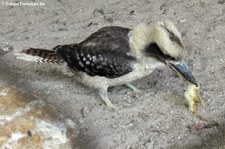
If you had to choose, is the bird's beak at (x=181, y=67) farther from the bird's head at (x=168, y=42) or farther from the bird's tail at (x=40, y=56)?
the bird's tail at (x=40, y=56)

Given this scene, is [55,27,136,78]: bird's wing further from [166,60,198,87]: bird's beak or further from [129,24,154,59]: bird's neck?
[166,60,198,87]: bird's beak

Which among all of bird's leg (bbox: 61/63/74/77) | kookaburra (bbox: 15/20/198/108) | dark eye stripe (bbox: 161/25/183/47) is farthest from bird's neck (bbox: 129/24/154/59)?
bird's leg (bbox: 61/63/74/77)

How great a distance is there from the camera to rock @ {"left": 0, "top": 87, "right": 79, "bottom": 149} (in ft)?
9.55

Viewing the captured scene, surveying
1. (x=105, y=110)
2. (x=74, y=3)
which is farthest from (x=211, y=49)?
(x=74, y=3)

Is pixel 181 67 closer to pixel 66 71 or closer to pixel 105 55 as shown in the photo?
pixel 105 55

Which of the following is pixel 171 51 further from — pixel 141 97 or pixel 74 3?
pixel 74 3

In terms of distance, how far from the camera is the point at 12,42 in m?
4.22

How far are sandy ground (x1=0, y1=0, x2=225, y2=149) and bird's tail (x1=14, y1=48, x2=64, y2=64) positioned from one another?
0.53 ft

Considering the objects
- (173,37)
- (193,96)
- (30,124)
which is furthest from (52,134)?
(193,96)

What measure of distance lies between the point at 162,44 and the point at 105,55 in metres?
0.44

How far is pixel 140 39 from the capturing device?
3.36m

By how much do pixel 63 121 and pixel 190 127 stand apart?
87cm

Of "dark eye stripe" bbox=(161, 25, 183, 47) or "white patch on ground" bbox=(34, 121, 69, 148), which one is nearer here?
"white patch on ground" bbox=(34, 121, 69, 148)

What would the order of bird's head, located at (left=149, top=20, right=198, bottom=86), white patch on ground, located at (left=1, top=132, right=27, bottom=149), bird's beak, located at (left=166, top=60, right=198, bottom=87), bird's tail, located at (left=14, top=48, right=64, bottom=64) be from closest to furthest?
white patch on ground, located at (left=1, top=132, right=27, bottom=149), bird's head, located at (left=149, top=20, right=198, bottom=86), bird's beak, located at (left=166, top=60, right=198, bottom=87), bird's tail, located at (left=14, top=48, right=64, bottom=64)
